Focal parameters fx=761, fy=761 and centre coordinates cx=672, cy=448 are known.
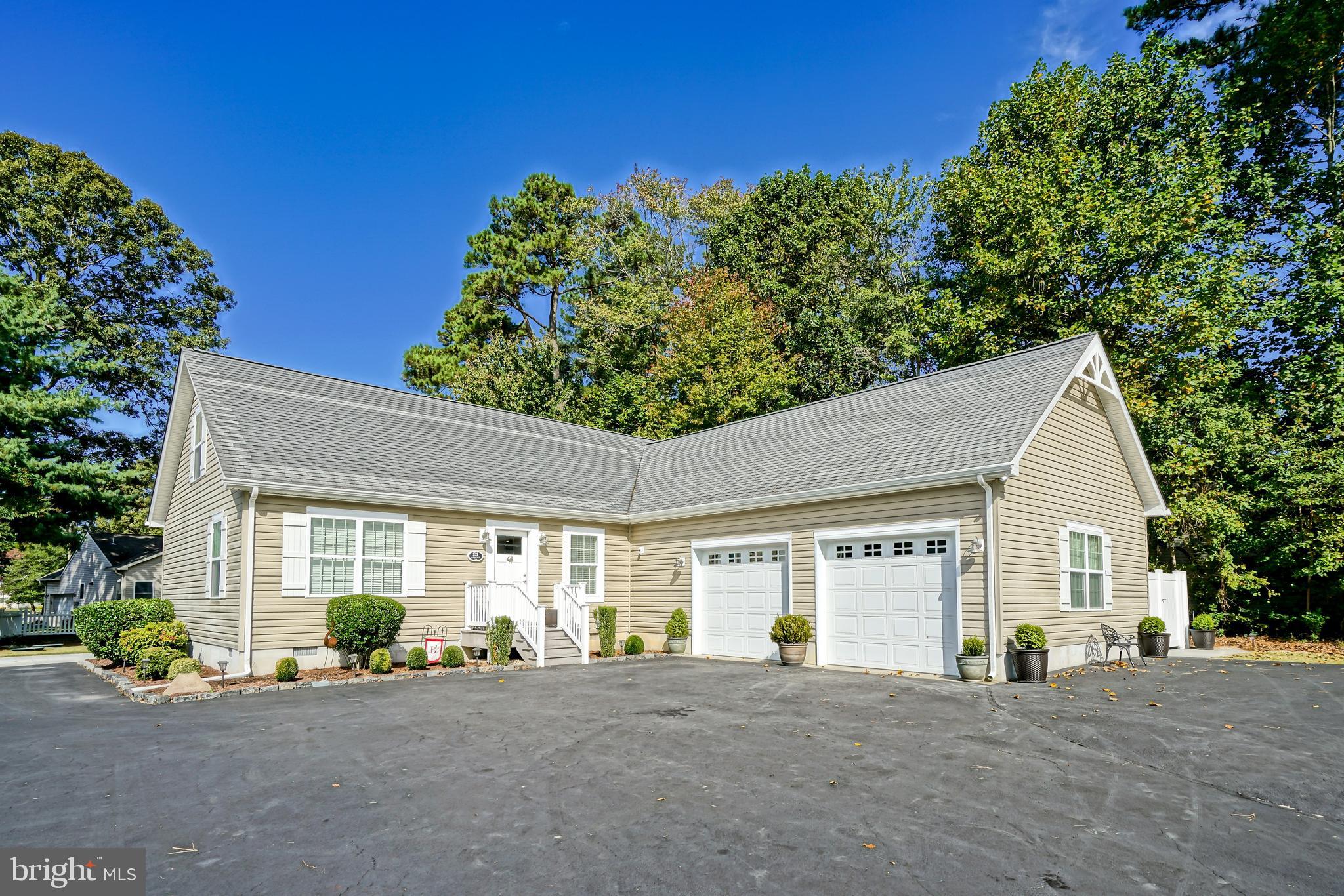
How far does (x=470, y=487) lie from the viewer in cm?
1586

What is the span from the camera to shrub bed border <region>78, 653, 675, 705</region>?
10742 millimetres

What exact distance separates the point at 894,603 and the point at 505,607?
7412 millimetres

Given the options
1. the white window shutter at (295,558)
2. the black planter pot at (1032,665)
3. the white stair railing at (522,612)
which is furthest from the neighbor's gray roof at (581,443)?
the black planter pot at (1032,665)

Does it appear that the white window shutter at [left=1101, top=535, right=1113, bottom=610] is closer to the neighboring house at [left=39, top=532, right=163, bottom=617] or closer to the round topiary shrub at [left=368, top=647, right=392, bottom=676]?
the round topiary shrub at [left=368, top=647, right=392, bottom=676]

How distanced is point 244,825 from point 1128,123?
94.9 feet

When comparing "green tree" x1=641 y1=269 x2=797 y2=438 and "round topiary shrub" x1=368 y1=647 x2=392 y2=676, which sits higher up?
"green tree" x1=641 y1=269 x2=797 y2=438

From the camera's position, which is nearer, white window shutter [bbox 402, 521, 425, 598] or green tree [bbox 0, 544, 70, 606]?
white window shutter [bbox 402, 521, 425, 598]

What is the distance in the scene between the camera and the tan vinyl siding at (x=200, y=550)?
12938mm

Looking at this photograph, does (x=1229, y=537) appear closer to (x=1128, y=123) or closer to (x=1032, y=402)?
(x=1032, y=402)

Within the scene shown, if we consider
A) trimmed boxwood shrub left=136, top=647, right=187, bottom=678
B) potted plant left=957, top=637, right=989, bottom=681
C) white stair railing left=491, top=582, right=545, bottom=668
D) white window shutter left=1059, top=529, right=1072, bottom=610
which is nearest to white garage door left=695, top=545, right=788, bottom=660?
white stair railing left=491, top=582, right=545, bottom=668

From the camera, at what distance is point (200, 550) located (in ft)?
49.9

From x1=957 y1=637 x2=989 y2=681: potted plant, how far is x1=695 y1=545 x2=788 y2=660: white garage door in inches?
155

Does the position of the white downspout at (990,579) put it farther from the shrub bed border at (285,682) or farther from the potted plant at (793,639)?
the shrub bed border at (285,682)

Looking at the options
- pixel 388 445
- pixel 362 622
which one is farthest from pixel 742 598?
pixel 388 445
